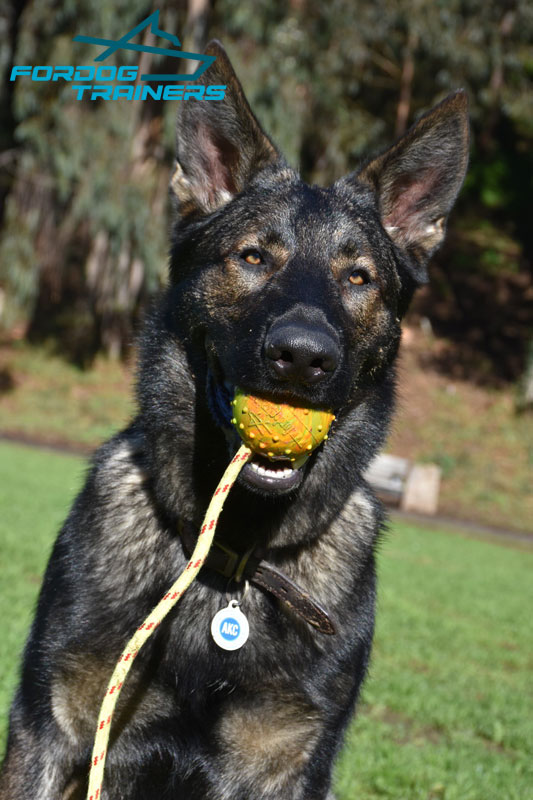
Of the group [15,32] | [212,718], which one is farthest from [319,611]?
[15,32]

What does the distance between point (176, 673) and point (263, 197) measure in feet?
6.36

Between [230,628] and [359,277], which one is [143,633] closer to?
[230,628]

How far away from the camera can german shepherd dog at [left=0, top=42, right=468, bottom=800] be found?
286 centimetres

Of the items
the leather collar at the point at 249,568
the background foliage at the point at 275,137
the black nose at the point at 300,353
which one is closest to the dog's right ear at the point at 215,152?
the black nose at the point at 300,353

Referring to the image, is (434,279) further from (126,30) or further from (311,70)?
(126,30)

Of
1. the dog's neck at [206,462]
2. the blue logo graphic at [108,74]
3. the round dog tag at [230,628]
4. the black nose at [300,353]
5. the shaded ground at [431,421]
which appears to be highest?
the blue logo graphic at [108,74]

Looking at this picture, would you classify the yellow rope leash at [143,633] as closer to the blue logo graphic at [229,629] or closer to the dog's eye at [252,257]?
the blue logo graphic at [229,629]

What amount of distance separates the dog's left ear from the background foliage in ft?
46.2

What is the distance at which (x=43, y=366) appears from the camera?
23391 mm

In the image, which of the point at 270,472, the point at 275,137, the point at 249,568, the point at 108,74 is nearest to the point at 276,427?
the point at 270,472

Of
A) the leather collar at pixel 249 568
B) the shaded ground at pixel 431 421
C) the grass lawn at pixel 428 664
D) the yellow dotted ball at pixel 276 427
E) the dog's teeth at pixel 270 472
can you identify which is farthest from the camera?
the shaded ground at pixel 431 421

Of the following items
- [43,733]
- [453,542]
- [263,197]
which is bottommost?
[453,542]

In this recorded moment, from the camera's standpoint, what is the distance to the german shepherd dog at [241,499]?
2.86 meters

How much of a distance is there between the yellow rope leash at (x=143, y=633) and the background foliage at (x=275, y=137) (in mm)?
15293
